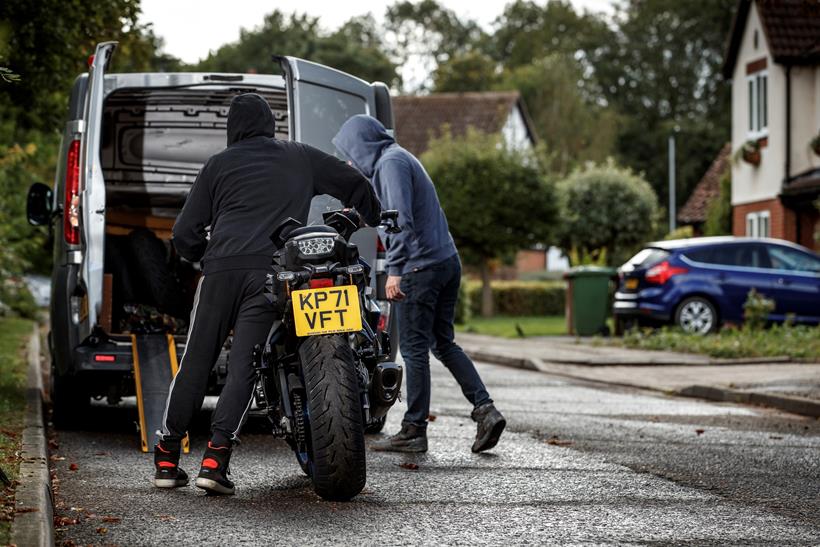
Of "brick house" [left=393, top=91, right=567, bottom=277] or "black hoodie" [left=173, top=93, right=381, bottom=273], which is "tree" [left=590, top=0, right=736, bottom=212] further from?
"black hoodie" [left=173, top=93, right=381, bottom=273]

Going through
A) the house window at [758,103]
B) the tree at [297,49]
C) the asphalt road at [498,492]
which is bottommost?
the asphalt road at [498,492]

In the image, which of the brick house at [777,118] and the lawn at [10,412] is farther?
the brick house at [777,118]

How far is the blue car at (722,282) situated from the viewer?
2234 centimetres

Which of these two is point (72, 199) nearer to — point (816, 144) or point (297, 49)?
point (816, 144)

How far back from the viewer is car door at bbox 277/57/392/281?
897 cm

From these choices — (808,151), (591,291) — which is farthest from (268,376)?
(808,151)

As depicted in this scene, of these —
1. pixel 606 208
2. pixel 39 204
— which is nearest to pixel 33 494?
pixel 39 204

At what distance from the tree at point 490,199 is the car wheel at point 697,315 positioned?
16.7m

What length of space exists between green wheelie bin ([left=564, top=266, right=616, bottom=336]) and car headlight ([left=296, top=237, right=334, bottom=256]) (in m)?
18.8

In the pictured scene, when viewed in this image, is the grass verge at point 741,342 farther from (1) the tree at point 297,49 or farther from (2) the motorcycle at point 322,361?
(1) the tree at point 297,49

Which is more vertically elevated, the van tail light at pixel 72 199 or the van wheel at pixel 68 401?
the van tail light at pixel 72 199

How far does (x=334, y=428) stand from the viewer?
6465 millimetres

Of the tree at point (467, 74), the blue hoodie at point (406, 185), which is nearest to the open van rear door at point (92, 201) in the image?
the blue hoodie at point (406, 185)

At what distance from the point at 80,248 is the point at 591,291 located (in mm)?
16734
